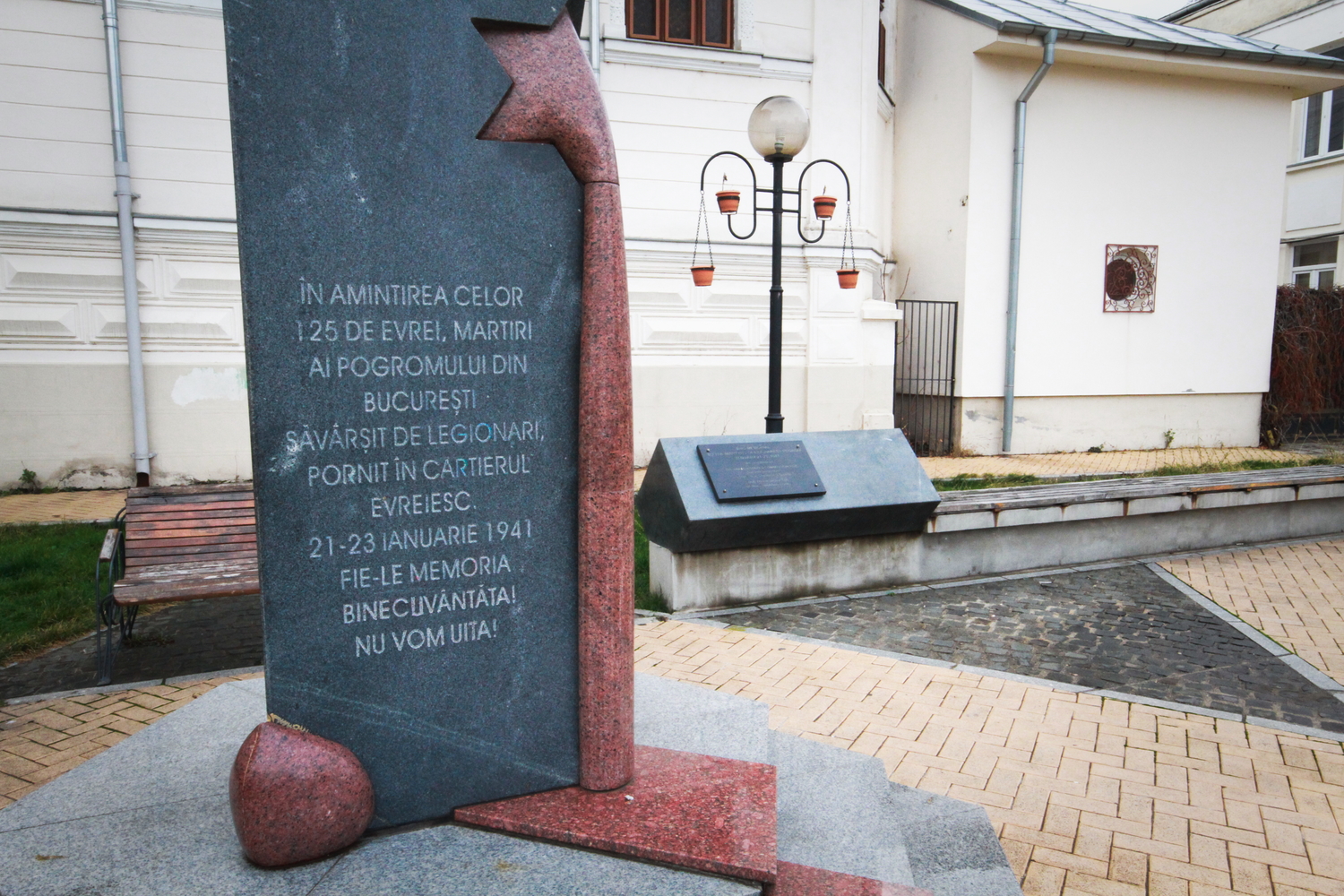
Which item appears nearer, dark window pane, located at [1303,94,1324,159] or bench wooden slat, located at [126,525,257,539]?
bench wooden slat, located at [126,525,257,539]

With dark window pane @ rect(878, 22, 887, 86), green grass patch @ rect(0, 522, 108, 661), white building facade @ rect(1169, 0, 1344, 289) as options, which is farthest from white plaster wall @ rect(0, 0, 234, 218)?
white building facade @ rect(1169, 0, 1344, 289)

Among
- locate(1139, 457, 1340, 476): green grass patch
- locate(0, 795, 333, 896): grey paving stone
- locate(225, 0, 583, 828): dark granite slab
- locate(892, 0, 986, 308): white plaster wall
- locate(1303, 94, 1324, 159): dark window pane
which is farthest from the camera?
locate(1303, 94, 1324, 159): dark window pane

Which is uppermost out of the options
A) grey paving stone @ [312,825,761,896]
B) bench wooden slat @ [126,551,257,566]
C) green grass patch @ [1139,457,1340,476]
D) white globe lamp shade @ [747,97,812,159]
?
white globe lamp shade @ [747,97,812,159]

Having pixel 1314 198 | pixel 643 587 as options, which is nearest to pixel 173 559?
pixel 643 587

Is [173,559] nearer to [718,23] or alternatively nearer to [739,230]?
[739,230]

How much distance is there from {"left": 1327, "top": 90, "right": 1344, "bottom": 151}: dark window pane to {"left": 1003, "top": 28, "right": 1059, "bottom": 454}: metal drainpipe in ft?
31.7

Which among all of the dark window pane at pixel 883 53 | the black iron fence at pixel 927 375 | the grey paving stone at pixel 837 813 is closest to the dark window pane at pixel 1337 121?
the dark window pane at pixel 883 53

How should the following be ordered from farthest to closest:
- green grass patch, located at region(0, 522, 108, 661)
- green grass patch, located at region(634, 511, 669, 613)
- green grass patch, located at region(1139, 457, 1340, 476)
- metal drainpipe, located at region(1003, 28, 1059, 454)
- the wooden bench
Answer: metal drainpipe, located at region(1003, 28, 1059, 454) → green grass patch, located at region(1139, 457, 1340, 476) → green grass patch, located at region(634, 511, 669, 613) → green grass patch, located at region(0, 522, 108, 661) → the wooden bench

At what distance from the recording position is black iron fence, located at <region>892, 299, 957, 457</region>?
12305 millimetres

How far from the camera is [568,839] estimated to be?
220 centimetres

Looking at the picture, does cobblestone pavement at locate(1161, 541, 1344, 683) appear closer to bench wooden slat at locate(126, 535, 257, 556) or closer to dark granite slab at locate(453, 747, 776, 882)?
dark granite slab at locate(453, 747, 776, 882)

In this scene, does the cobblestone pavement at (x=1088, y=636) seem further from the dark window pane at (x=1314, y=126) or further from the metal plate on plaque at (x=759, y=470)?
the dark window pane at (x=1314, y=126)

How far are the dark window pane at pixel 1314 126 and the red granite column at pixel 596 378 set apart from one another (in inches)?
817

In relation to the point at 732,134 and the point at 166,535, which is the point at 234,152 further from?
the point at 732,134
